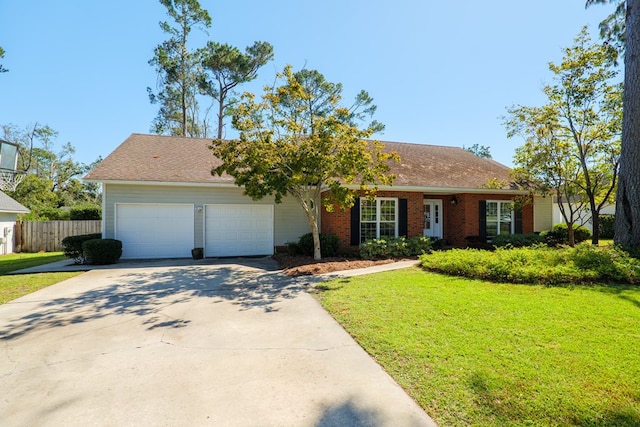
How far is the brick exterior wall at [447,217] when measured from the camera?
40.8ft

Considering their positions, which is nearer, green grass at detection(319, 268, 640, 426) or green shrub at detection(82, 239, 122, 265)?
green grass at detection(319, 268, 640, 426)

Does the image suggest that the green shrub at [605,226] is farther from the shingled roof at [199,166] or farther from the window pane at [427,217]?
the window pane at [427,217]

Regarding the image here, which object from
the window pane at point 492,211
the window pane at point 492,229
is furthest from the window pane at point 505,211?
the window pane at point 492,229

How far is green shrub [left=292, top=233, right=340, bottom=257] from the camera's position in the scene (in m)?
11.5

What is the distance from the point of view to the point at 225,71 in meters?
22.6

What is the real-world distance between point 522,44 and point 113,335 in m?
14.4

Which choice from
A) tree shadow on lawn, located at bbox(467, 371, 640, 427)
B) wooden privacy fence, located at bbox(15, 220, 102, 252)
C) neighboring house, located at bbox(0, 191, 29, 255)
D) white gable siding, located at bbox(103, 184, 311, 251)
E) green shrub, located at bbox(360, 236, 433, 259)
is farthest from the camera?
wooden privacy fence, located at bbox(15, 220, 102, 252)

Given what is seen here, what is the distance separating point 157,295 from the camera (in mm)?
6777

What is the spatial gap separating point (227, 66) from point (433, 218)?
57.3 ft

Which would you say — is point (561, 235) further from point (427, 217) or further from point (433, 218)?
point (427, 217)

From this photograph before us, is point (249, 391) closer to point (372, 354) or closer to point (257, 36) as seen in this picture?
point (372, 354)

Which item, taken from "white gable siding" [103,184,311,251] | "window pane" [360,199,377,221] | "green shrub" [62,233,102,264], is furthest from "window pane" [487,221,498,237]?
"green shrub" [62,233,102,264]

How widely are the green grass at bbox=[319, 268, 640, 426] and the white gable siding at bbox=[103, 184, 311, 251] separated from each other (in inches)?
276

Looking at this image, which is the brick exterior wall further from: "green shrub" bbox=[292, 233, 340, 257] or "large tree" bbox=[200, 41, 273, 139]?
"large tree" bbox=[200, 41, 273, 139]
